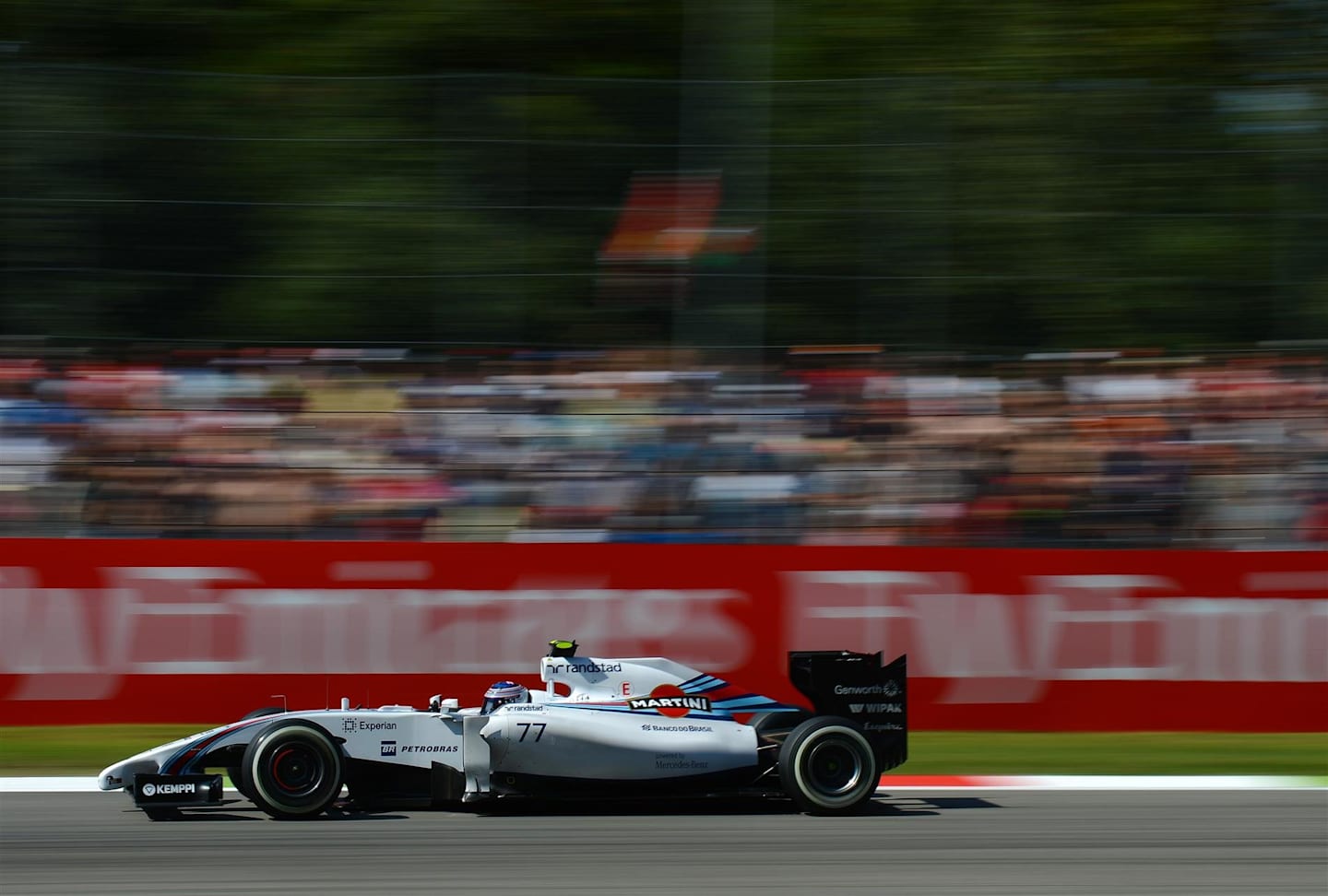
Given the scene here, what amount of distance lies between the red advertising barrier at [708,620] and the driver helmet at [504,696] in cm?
226

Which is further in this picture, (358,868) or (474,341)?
(474,341)

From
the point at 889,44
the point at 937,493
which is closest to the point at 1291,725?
the point at 937,493

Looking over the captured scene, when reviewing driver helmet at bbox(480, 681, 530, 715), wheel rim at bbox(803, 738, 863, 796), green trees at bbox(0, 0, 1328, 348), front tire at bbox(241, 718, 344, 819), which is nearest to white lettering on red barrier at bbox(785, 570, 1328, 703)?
green trees at bbox(0, 0, 1328, 348)

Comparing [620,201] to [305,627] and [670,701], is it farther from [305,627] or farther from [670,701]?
[670,701]

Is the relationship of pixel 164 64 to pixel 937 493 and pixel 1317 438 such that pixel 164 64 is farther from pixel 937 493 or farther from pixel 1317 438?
pixel 1317 438

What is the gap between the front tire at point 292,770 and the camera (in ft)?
18.9

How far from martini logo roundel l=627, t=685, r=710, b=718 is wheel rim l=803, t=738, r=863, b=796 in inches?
17.5

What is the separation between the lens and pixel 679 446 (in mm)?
8859

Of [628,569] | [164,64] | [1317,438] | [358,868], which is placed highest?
[164,64]

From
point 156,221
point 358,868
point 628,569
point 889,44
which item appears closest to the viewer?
point 358,868

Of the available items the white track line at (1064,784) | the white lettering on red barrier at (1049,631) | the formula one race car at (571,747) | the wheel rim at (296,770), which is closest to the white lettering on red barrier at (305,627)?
the white lettering on red barrier at (1049,631)

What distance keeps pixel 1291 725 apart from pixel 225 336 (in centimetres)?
616

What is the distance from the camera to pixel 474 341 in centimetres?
908

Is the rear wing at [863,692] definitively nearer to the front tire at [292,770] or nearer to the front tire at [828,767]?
the front tire at [828,767]
